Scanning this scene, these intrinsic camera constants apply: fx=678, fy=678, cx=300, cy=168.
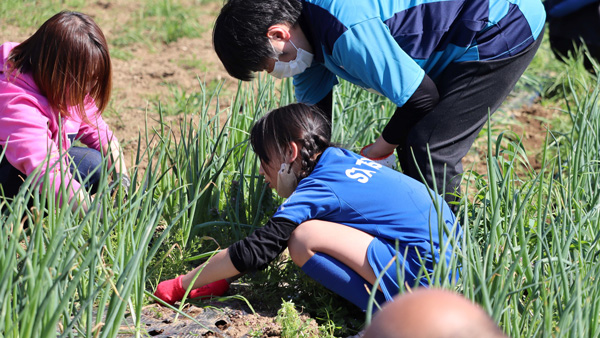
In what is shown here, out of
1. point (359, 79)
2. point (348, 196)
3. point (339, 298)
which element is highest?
point (359, 79)

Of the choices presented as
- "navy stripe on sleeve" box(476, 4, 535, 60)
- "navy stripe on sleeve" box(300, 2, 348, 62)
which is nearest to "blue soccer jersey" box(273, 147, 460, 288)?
"navy stripe on sleeve" box(300, 2, 348, 62)

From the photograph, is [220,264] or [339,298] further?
[339,298]

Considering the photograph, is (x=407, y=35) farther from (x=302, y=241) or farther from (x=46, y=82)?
(x=46, y=82)

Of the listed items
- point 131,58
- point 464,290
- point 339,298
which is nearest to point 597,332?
point 464,290

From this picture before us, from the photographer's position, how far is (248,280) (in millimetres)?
2027

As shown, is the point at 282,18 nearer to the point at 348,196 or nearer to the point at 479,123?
the point at 348,196

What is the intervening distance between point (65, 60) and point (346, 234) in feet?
3.30

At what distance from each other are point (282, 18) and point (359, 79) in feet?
0.99

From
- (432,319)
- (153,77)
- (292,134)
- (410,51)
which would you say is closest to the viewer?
(432,319)

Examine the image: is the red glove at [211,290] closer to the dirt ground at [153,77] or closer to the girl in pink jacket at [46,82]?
the dirt ground at [153,77]

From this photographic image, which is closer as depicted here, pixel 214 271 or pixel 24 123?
pixel 214 271

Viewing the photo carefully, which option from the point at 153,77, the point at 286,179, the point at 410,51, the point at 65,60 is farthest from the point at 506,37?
the point at 153,77

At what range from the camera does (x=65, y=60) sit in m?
2.06

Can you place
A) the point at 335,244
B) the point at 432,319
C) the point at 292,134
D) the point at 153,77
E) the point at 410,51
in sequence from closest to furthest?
the point at 432,319 → the point at 335,244 → the point at 292,134 → the point at 410,51 → the point at 153,77
